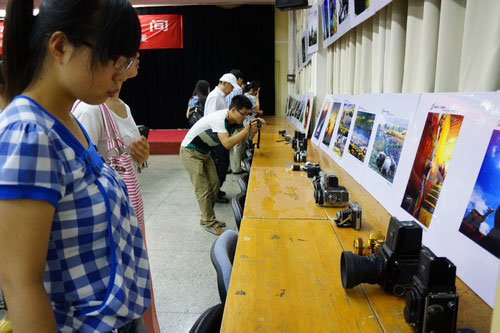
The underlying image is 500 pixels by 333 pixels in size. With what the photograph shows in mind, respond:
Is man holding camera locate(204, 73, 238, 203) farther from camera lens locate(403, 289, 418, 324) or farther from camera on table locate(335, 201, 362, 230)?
camera lens locate(403, 289, 418, 324)

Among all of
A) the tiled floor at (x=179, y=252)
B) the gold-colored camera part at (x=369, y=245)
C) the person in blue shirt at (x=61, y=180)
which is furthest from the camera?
the tiled floor at (x=179, y=252)

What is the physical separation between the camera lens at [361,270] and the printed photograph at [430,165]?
1.04ft

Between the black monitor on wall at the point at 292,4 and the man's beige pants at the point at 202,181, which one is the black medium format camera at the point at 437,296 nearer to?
the man's beige pants at the point at 202,181

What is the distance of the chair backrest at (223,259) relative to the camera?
3.29 feet

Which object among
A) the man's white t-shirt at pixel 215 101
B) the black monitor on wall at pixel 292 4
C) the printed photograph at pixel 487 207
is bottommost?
the printed photograph at pixel 487 207

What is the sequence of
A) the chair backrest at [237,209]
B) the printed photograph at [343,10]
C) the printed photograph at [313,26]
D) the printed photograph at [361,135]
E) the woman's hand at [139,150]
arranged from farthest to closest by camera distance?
the printed photograph at [313,26] < the printed photograph at [343,10] < the printed photograph at [361,135] < the chair backrest at [237,209] < the woman's hand at [139,150]

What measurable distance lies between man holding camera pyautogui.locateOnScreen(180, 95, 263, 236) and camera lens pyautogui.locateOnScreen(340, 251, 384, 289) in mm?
2119

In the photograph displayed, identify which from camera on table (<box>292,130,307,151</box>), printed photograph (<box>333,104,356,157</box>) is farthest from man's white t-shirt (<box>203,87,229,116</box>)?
printed photograph (<box>333,104,356,157</box>)

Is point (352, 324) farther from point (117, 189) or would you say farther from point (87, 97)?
point (87, 97)

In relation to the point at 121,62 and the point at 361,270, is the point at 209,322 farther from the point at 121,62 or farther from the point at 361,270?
the point at 121,62

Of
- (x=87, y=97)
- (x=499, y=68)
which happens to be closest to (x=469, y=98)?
(x=499, y=68)

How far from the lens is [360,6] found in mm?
2137

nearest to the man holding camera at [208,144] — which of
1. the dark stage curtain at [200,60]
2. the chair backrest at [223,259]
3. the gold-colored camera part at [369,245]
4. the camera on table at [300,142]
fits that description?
the camera on table at [300,142]

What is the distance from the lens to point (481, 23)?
3.67ft
